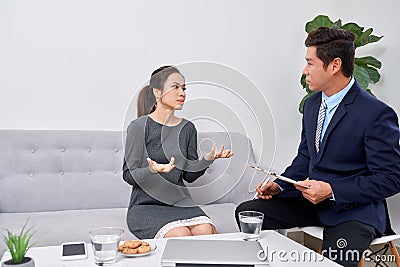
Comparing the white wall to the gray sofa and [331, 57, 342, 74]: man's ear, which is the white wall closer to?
the gray sofa

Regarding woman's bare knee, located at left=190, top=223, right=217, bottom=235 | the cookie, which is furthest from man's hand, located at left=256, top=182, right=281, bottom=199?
the cookie

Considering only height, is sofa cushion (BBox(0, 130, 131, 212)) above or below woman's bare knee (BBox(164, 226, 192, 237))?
above

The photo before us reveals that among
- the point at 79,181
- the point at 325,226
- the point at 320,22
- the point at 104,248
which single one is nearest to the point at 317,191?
the point at 325,226

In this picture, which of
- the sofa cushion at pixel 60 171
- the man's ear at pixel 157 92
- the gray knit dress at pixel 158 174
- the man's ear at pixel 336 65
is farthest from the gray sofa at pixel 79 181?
the man's ear at pixel 336 65

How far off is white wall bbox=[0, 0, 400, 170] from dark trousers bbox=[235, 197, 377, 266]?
0.79 metres

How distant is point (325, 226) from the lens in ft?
6.27

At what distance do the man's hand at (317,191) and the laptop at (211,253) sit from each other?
0.39 meters

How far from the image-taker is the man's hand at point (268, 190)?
6.75ft

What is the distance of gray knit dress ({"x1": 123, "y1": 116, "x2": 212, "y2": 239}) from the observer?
201cm

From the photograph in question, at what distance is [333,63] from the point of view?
198 centimetres

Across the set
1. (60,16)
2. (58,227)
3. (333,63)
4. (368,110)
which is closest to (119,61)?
(60,16)

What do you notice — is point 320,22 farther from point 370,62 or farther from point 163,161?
point 163,161

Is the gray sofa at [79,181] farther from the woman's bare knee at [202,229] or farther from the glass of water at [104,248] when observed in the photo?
the glass of water at [104,248]

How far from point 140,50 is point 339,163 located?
1.42 meters
